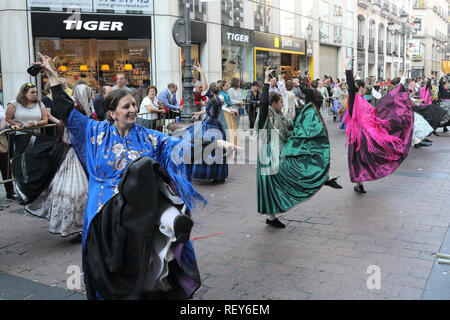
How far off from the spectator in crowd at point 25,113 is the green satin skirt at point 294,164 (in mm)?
3608

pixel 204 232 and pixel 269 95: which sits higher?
pixel 269 95

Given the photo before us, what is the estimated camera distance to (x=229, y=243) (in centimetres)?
518

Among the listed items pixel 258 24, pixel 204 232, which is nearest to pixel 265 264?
pixel 204 232

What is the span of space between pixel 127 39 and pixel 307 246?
525 inches

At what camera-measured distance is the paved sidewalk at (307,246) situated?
13.1 feet

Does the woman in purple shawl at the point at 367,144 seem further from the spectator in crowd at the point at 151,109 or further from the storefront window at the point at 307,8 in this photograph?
the storefront window at the point at 307,8

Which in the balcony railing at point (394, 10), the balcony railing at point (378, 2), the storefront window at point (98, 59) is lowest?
the storefront window at point (98, 59)

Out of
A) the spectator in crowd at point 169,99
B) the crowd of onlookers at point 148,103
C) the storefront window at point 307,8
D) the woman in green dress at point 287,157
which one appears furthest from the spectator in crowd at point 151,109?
the storefront window at point 307,8

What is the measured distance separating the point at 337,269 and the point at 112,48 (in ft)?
45.7

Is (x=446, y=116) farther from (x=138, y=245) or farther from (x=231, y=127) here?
(x=138, y=245)

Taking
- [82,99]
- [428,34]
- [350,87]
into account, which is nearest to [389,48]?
[428,34]

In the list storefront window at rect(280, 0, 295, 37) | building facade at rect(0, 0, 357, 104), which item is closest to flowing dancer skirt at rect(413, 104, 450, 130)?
building facade at rect(0, 0, 357, 104)

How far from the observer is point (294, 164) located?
5543 millimetres
